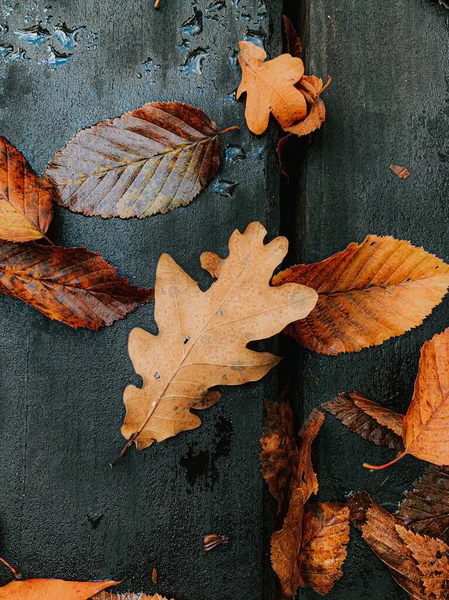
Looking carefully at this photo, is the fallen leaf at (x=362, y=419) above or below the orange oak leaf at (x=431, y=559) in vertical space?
above

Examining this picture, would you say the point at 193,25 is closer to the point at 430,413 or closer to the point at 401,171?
the point at 401,171

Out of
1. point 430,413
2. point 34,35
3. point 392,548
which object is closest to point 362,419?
point 430,413

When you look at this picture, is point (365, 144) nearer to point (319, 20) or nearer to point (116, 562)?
point (319, 20)

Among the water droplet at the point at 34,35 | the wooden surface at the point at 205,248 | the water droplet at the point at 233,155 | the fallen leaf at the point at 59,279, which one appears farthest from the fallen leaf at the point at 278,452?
the water droplet at the point at 34,35

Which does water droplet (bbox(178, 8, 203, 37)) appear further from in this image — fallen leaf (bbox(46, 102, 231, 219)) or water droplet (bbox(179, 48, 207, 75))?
fallen leaf (bbox(46, 102, 231, 219))

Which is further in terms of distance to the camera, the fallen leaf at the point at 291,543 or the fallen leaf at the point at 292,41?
the fallen leaf at the point at 292,41

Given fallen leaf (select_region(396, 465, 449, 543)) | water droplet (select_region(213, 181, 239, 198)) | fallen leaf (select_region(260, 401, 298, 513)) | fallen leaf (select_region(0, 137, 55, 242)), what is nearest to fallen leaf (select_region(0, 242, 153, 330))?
fallen leaf (select_region(0, 137, 55, 242))

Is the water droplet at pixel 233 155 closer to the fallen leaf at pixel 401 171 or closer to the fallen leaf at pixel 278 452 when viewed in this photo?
the fallen leaf at pixel 401 171
